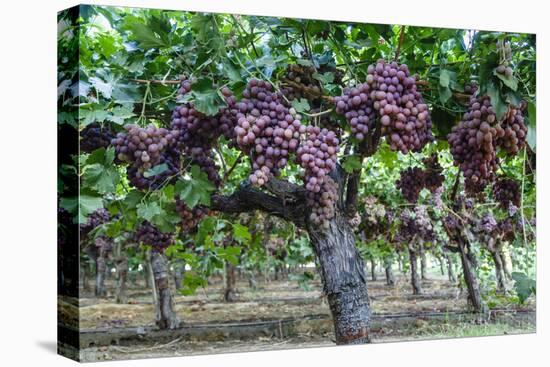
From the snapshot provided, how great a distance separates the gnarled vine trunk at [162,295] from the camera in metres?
4.63

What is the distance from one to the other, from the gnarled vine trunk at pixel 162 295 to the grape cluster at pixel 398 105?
153 centimetres

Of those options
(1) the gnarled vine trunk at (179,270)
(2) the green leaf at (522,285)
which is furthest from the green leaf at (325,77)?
(2) the green leaf at (522,285)

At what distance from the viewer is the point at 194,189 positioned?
4395mm

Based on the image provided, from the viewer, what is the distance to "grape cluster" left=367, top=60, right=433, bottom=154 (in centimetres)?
424

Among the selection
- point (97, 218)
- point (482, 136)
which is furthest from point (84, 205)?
point (482, 136)

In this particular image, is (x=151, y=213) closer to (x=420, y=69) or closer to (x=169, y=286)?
(x=169, y=286)

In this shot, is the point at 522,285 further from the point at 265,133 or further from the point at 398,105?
the point at 265,133

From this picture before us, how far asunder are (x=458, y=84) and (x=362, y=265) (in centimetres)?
124

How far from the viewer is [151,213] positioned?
4363 mm

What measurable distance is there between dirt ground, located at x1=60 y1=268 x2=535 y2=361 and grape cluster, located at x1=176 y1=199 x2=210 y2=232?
417 millimetres

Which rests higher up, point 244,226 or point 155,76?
point 155,76

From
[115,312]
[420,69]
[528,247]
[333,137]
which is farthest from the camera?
[528,247]

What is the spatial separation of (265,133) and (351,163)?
91 centimetres

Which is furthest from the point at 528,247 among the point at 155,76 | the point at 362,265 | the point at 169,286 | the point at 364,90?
the point at 155,76
